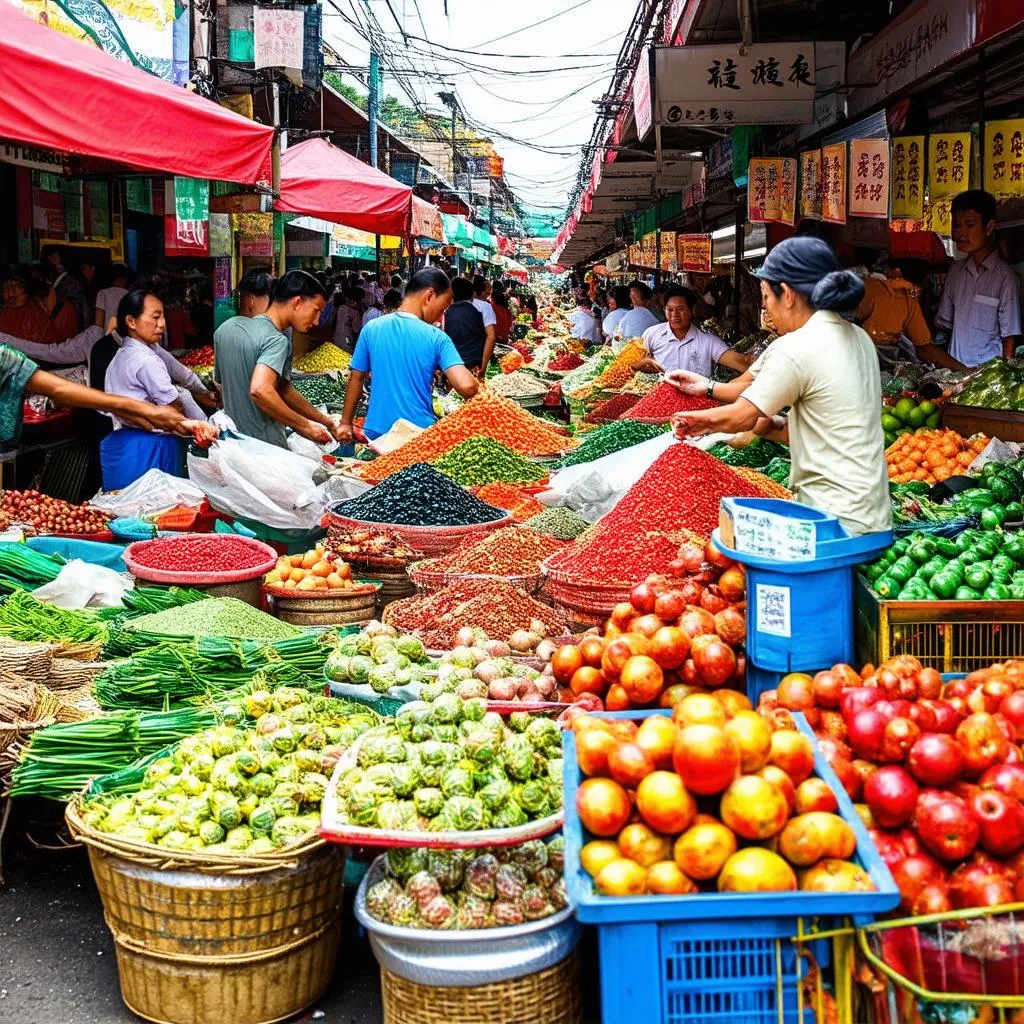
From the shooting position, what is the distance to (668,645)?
3.44 m

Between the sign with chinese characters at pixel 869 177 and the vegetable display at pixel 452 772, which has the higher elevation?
the sign with chinese characters at pixel 869 177

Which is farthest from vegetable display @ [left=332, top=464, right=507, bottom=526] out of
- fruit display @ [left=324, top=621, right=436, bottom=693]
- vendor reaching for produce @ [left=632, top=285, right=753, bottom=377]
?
vendor reaching for produce @ [left=632, top=285, right=753, bottom=377]

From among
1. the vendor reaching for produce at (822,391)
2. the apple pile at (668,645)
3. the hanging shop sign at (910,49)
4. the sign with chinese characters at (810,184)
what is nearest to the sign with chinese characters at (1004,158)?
the hanging shop sign at (910,49)

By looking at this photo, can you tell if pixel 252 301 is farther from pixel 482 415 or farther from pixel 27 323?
pixel 27 323

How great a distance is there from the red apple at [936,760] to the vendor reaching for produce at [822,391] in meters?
1.26

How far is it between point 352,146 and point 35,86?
22957 millimetres

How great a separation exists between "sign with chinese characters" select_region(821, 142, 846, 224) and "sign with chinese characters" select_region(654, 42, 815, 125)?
2.54 ft

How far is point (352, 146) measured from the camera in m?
26.8

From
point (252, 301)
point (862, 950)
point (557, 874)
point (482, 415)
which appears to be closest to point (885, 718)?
point (862, 950)

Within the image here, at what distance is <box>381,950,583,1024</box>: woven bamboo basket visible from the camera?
2852mm

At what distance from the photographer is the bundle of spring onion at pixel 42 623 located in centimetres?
495

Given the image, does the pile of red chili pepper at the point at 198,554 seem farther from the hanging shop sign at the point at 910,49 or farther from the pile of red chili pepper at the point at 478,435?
the hanging shop sign at the point at 910,49

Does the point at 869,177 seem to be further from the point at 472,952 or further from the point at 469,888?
the point at 472,952

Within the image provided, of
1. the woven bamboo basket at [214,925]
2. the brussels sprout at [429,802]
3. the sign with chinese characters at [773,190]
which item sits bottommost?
the woven bamboo basket at [214,925]
